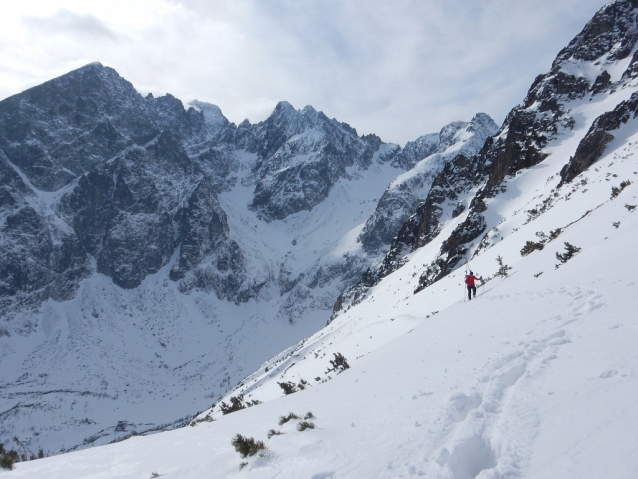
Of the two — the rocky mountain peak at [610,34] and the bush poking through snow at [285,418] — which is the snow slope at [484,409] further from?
the rocky mountain peak at [610,34]

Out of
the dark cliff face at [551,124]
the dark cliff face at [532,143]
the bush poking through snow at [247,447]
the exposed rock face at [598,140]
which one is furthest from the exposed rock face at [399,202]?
the bush poking through snow at [247,447]

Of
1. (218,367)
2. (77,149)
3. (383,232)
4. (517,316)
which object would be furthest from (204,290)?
(517,316)

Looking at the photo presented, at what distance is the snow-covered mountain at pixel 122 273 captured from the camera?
4311 inches

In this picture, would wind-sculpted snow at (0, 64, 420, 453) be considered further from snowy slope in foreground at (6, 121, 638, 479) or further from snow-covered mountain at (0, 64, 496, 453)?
snowy slope in foreground at (6, 121, 638, 479)

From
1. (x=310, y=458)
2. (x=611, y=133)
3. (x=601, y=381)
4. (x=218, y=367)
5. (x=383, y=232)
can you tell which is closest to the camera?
(x=601, y=381)

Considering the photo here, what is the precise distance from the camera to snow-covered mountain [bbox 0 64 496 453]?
359 feet

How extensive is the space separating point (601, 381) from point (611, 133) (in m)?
35.7

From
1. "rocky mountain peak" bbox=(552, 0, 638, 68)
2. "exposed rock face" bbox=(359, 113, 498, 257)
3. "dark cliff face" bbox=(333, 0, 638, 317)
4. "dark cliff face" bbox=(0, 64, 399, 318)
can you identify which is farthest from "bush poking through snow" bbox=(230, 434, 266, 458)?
"dark cliff face" bbox=(0, 64, 399, 318)

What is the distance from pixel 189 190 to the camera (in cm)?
17538

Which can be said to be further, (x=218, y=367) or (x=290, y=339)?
(x=290, y=339)

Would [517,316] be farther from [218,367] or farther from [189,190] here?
[189,190]

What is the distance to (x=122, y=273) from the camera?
153125mm

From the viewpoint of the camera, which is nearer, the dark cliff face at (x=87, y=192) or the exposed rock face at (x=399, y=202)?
the dark cliff face at (x=87, y=192)

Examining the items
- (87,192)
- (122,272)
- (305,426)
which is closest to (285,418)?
(305,426)
